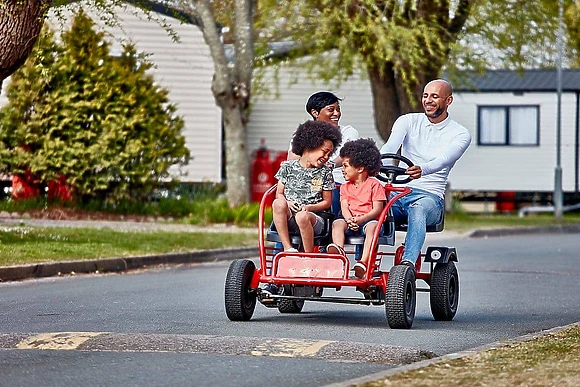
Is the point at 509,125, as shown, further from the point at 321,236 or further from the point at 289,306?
the point at 321,236

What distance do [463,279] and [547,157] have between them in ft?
87.1

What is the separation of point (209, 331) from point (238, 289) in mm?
654

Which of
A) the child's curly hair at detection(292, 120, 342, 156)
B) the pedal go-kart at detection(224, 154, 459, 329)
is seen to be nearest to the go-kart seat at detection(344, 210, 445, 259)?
the pedal go-kart at detection(224, 154, 459, 329)

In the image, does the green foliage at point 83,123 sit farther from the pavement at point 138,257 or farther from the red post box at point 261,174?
the red post box at point 261,174

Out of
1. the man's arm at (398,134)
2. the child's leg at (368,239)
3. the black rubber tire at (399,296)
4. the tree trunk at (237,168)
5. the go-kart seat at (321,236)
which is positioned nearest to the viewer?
the black rubber tire at (399,296)

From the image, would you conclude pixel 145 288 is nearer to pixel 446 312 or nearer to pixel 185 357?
pixel 446 312

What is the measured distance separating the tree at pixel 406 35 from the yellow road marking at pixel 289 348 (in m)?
17.6

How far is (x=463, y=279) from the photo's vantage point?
1598 centimetres

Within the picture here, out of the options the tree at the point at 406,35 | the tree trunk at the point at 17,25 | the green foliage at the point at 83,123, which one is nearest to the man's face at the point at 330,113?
the tree trunk at the point at 17,25

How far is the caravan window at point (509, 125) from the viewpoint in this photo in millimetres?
42281

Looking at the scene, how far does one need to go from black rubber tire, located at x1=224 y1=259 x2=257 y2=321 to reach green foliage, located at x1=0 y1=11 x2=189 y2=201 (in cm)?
1577

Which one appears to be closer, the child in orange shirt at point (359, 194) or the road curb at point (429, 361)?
the road curb at point (429, 361)

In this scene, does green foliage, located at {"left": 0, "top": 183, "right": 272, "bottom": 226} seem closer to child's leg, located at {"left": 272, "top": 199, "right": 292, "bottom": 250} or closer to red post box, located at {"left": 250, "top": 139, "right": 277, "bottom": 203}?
red post box, located at {"left": 250, "top": 139, "right": 277, "bottom": 203}

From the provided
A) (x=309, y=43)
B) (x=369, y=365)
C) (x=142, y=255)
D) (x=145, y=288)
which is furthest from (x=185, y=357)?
(x=309, y=43)
